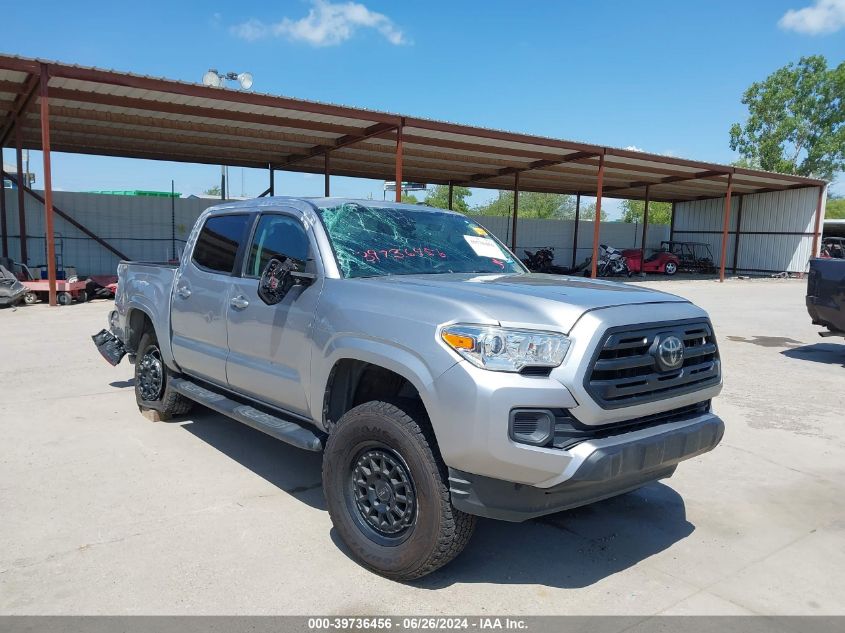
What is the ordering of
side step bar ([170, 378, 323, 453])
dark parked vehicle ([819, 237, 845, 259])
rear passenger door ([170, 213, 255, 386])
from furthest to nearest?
dark parked vehicle ([819, 237, 845, 259]) < rear passenger door ([170, 213, 255, 386]) < side step bar ([170, 378, 323, 453])

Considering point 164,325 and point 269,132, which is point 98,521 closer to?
point 164,325

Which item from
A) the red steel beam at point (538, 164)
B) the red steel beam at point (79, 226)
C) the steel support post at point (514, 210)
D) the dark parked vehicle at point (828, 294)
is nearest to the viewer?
the dark parked vehicle at point (828, 294)

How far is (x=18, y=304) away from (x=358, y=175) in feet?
52.6

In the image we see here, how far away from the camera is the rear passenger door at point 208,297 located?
15.6 feet

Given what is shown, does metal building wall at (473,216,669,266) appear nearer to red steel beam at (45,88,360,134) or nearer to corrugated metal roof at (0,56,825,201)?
corrugated metal roof at (0,56,825,201)

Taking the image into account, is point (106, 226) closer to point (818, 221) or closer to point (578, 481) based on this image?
point (578, 481)

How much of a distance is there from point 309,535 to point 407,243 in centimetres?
198

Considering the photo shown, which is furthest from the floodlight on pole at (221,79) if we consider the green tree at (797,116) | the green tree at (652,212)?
the green tree at (652,212)

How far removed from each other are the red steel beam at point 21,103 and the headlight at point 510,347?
44.4 feet

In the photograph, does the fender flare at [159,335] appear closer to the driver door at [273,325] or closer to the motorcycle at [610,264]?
the driver door at [273,325]

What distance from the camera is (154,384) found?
236 inches

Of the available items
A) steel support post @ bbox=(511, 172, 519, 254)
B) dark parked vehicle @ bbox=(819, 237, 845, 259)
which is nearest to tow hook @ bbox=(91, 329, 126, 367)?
steel support post @ bbox=(511, 172, 519, 254)

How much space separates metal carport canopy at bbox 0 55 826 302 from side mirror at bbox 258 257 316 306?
11294 millimetres

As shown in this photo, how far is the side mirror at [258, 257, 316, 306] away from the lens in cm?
391
